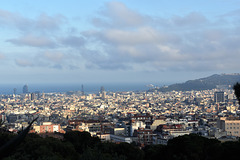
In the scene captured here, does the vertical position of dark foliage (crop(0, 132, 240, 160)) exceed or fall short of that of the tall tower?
it falls short

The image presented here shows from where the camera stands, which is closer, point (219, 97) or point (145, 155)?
point (145, 155)

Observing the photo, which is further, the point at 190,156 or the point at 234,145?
the point at 190,156

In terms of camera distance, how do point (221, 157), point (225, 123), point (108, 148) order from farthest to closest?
point (225, 123)
point (108, 148)
point (221, 157)

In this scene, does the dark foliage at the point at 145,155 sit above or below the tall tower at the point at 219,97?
below

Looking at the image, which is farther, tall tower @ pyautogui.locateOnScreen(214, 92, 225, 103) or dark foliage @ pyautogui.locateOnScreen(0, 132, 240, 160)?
tall tower @ pyautogui.locateOnScreen(214, 92, 225, 103)

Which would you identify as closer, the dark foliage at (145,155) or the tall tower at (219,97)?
the dark foliage at (145,155)

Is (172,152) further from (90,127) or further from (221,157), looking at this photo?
(90,127)

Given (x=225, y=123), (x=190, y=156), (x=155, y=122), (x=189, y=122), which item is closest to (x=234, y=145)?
(x=190, y=156)

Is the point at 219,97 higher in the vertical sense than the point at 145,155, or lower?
higher

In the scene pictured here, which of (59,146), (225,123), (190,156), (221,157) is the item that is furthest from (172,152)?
(225,123)

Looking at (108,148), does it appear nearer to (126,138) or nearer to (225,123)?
(126,138)

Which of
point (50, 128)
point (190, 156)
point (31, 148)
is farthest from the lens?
point (50, 128)
